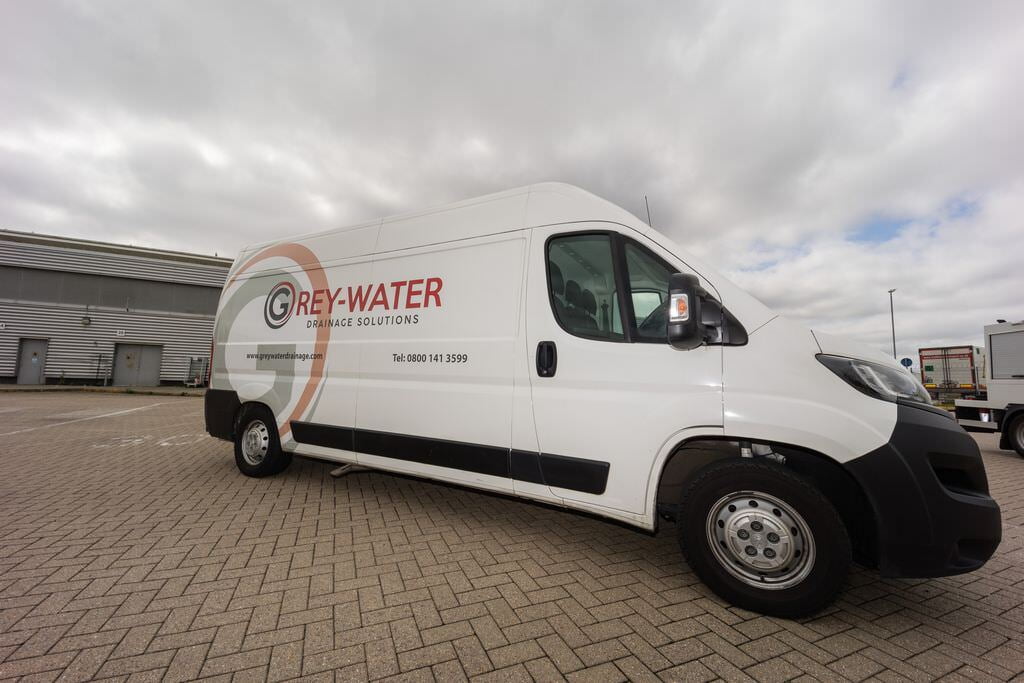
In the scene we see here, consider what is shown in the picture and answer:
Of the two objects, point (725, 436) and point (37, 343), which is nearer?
point (725, 436)

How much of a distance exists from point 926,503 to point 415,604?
2.65 metres

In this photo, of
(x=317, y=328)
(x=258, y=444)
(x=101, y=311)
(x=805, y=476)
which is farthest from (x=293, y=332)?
(x=101, y=311)

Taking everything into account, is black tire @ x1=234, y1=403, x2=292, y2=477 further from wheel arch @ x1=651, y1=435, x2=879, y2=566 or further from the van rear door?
wheel arch @ x1=651, y1=435, x2=879, y2=566

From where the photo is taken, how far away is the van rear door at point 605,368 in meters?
2.49

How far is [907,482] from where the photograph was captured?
2055 millimetres

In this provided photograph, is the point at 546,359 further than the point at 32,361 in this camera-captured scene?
No

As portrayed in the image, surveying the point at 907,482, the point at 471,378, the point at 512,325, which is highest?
the point at 512,325

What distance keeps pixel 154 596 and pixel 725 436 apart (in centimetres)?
333

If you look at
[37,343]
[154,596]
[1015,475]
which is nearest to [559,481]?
[154,596]

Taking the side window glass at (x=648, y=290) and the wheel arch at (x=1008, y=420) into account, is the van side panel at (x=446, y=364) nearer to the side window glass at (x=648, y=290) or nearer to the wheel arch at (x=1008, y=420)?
the side window glass at (x=648, y=290)

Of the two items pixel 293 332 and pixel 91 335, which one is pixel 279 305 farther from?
pixel 91 335

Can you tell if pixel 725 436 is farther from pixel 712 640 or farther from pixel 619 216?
pixel 619 216

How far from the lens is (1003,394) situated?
7656 mm

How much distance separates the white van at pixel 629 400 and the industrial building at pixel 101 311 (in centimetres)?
2670
